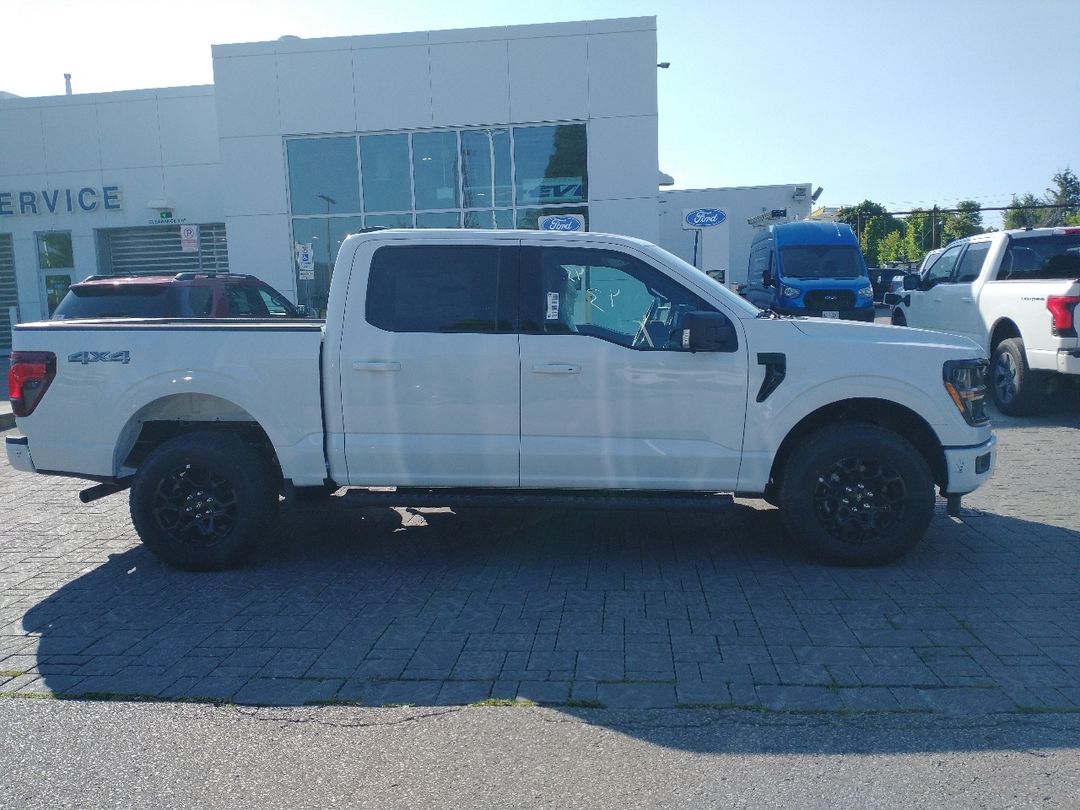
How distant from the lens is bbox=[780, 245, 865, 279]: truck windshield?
18.6 m

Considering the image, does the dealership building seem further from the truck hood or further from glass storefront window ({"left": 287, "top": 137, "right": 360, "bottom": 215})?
the truck hood

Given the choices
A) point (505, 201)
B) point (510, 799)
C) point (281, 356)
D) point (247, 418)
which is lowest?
point (510, 799)

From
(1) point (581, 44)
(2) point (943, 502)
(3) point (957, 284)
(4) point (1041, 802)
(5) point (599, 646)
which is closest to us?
(4) point (1041, 802)

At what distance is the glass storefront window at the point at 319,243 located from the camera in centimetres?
1997

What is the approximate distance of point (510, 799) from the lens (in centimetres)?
336

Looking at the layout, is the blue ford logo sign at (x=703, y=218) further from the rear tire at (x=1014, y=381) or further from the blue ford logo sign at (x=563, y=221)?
the rear tire at (x=1014, y=381)

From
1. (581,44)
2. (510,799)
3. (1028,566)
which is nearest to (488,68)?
(581,44)

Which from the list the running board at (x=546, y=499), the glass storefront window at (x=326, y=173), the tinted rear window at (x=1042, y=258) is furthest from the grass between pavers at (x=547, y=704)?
the glass storefront window at (x=326, y=173)

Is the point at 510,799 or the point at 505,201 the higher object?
the point at 505,201

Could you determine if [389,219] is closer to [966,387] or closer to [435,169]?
[435,169]

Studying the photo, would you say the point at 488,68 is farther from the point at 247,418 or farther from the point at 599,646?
the point at 599,646

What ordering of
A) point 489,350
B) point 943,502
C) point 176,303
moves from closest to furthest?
point 489,350
point 943,502
point 176,303

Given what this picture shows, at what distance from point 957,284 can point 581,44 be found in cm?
985

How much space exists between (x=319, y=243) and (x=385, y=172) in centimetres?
213
